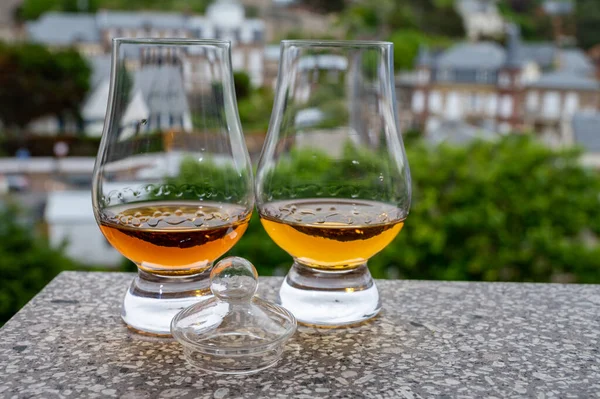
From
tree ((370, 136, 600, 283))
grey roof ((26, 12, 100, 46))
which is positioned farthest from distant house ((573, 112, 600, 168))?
grey roof ((26, 12, 100, 46))

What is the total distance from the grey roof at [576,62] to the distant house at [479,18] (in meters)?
0.85

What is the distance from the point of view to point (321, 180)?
0.59 meters

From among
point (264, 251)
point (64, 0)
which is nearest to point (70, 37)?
point (64, 0)

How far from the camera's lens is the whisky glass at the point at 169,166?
1.68 feet

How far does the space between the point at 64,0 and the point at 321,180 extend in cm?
816

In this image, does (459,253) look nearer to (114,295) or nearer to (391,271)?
(391,271)

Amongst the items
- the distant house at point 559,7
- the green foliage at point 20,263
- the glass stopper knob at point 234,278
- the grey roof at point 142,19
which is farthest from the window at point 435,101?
the glass stopper knob at point 234,278

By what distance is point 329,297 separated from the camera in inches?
21.9

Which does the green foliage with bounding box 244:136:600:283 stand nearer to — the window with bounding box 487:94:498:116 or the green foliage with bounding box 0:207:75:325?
the green foliage with bounding box 0:207:75:325

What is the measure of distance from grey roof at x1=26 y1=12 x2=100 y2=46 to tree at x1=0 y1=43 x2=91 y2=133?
17cm

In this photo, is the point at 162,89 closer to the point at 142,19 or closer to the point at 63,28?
the point at 142,19

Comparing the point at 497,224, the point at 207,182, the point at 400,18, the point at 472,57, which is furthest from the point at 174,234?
the point at 472,57

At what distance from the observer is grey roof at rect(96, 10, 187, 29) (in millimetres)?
6793

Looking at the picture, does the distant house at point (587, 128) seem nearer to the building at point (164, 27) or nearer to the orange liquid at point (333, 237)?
the building at point (164, 27)
